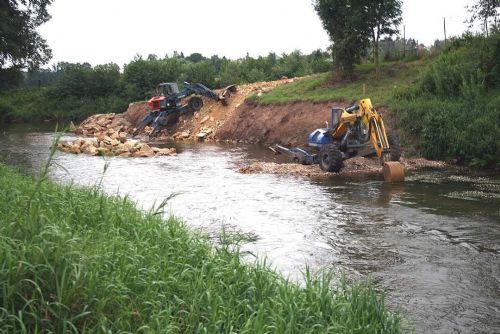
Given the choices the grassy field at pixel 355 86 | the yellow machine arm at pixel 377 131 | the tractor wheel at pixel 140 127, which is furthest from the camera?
the tractor wheel at pixel 140 127

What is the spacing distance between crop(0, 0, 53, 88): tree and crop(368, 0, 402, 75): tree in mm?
16657

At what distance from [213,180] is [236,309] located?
11.5m

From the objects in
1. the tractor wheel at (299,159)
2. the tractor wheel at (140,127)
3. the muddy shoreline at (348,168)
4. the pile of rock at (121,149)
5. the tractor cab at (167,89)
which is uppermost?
the tractor cab at (167,89)

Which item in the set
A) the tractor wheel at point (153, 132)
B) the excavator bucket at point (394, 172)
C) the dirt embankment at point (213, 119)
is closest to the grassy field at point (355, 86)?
the dirt embankment at point (213, 119)

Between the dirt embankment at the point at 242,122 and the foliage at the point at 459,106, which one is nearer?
the foliage at the point at 459,106

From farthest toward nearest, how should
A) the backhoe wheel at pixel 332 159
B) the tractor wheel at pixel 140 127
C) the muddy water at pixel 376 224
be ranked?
the tractor wheel at pixel 140 127
the backhoe wheel at pixel 332 159
the muddy water at pixel 376 224

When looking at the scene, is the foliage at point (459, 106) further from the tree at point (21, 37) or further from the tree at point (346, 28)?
the tree at point (21, 37)

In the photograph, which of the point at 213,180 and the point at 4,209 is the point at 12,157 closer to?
the point at 213,180

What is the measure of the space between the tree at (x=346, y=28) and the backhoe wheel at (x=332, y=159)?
41.5ft

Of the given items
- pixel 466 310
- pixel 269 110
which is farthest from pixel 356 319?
pixel 269 110

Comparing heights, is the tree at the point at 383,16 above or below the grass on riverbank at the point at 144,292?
above

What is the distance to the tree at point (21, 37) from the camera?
22234mm

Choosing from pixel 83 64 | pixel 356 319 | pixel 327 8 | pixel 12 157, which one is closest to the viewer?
pixel 356 319

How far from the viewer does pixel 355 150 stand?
17469 millimetres
